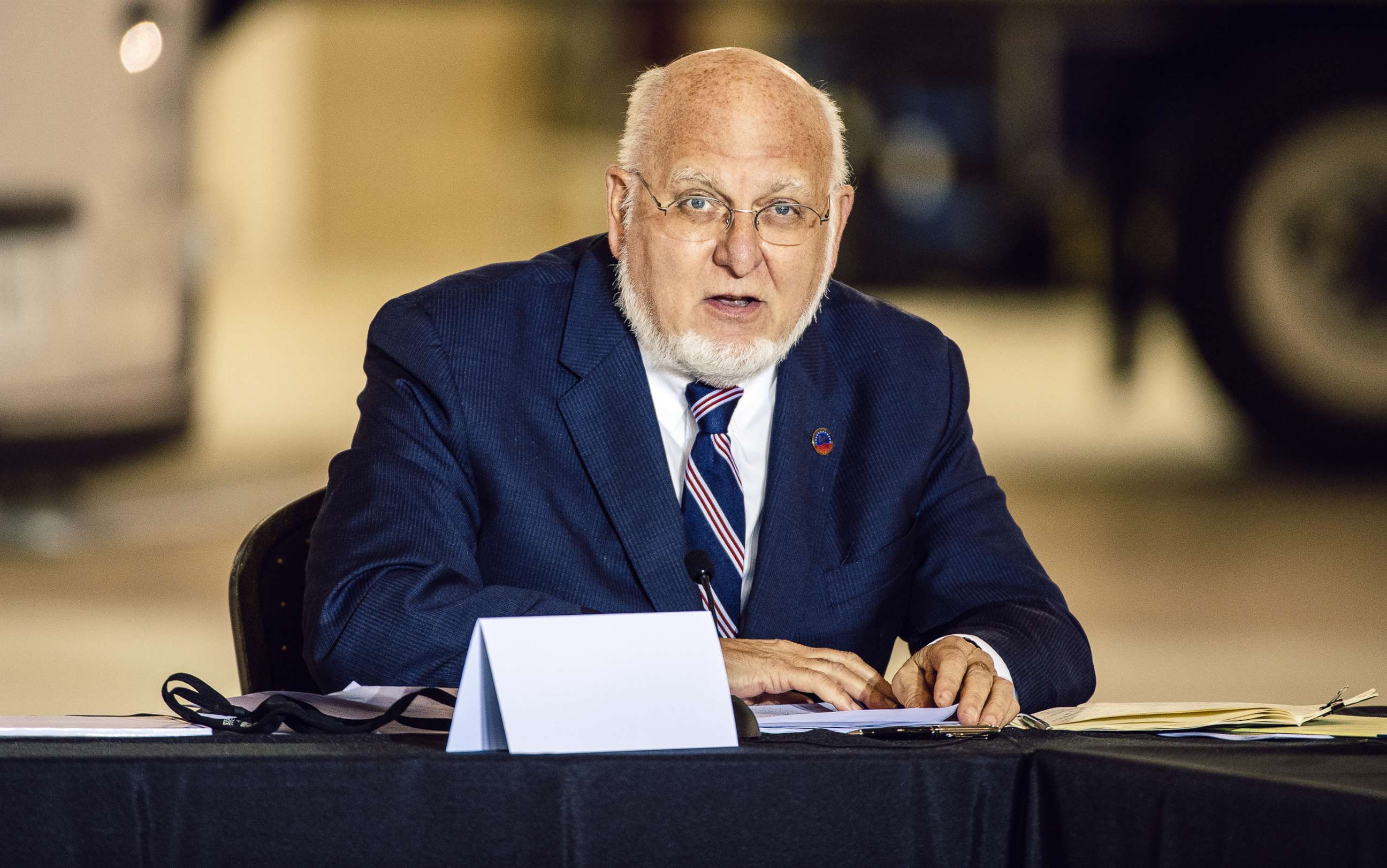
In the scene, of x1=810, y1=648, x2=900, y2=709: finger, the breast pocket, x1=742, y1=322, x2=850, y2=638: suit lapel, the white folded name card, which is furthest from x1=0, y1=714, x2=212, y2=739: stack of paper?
the breast pocket

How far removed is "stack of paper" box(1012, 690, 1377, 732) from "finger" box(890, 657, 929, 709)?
5.4 inches

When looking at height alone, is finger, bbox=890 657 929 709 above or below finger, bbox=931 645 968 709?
below

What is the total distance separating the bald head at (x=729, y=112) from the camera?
1.78 m

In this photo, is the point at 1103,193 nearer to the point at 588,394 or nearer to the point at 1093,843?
the point at 588,394

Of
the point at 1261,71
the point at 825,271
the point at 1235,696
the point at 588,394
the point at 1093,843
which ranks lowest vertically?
the point at 1235,696

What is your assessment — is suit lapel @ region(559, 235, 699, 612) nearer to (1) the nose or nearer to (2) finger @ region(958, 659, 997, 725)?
(1) the nose

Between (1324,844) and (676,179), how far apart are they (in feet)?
3.64

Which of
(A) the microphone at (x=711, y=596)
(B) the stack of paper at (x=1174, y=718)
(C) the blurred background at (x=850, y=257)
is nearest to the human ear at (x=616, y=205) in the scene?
(A) the microphone at (x=711, y=596)

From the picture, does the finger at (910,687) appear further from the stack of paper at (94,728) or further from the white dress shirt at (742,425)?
the stack of paper at (94,728)

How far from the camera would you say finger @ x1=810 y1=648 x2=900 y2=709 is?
1.48 m

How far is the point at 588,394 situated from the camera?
181 centimetres


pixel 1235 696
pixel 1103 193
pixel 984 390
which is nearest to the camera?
pixel 1235 696

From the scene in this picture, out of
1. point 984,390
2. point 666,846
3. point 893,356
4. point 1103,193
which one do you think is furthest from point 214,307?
point 666,846

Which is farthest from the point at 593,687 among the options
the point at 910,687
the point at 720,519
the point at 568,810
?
the point at 720,519
